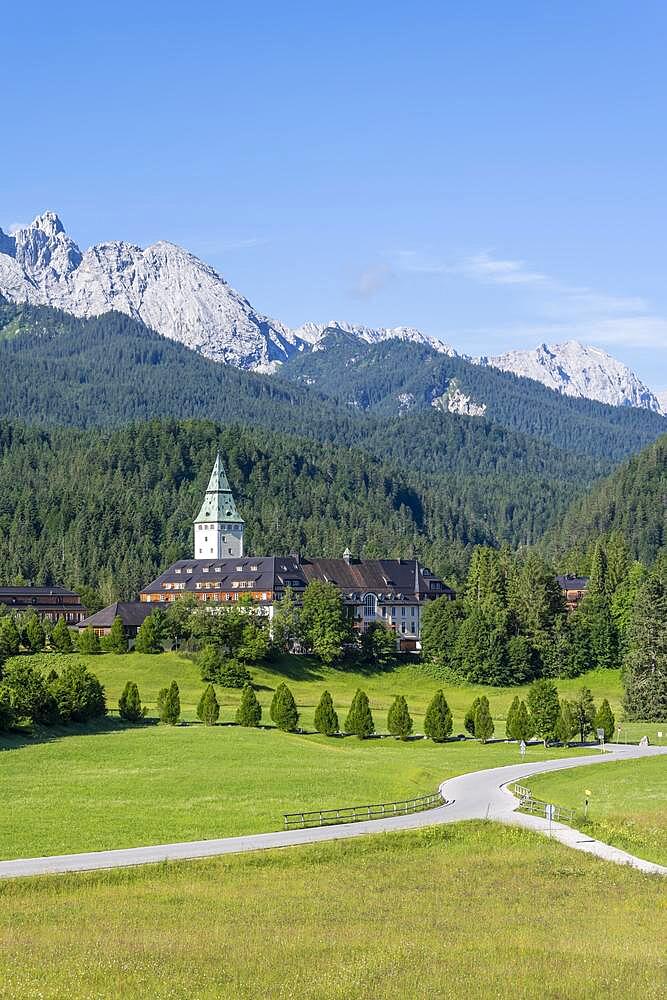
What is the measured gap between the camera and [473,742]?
326 feet

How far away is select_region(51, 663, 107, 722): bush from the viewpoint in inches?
3745

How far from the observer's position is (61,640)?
138 meters

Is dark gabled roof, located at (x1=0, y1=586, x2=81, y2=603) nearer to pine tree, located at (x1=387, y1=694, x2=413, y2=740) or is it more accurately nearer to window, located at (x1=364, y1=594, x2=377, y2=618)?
window, located at (x1=364, y1=594, x2=377, y2=618)

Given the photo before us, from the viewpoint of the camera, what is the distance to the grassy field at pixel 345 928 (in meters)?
32.6

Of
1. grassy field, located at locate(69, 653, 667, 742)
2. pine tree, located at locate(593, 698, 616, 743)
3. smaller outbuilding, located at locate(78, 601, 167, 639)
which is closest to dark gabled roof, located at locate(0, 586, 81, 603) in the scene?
smaller outbuilding, located at locate(78, 601, 167, 639)

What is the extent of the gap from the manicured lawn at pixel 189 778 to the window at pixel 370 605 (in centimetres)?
7032

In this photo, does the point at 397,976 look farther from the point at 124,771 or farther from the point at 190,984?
the point at 124,771

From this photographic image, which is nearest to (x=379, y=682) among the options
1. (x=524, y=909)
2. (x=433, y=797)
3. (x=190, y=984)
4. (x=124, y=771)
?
(x=124, y=771)

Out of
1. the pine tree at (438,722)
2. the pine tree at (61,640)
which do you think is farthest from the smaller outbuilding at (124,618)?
the pine tree at (438,722)

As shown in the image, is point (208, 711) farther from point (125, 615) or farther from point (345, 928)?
point (345, 928)

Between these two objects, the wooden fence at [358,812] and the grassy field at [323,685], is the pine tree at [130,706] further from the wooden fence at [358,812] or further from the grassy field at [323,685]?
the wooden fence at [358,812]

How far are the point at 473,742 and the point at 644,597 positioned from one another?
42.3m

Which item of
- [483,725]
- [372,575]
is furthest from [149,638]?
[483,725]

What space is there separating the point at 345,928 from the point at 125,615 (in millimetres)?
115315
